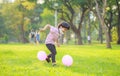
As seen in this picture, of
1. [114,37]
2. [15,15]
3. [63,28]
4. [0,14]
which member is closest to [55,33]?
[63,28]

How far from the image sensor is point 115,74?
35.2 feet

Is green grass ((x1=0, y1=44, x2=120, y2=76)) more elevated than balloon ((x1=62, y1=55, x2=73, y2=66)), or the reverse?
balloon ((x1=62, y1=55, x2=73, y2=66))

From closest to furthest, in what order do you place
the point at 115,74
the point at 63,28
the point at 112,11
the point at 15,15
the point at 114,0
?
the point at 115,74 → the point at 63,28 → the point at 114,0 → the point at 112,11 → the point at 15,15

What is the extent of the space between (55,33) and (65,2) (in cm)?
3339

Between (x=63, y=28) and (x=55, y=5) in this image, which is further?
(x=55, y=5)

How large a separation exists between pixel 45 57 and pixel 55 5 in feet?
108

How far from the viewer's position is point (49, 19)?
72688 millimetres

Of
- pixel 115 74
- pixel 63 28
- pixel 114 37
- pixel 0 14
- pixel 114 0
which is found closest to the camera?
pixel 115 74

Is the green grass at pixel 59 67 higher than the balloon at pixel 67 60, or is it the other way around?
the balloon at pixel 67 60

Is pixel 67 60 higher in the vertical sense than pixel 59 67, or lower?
higher

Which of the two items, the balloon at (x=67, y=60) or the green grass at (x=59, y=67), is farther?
the balloon at (x=67, y=60)

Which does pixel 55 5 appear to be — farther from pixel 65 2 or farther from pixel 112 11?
pixel 112 11

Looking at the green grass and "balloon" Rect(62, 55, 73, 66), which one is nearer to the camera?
the green grass

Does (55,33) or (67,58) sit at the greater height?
(55,33)
